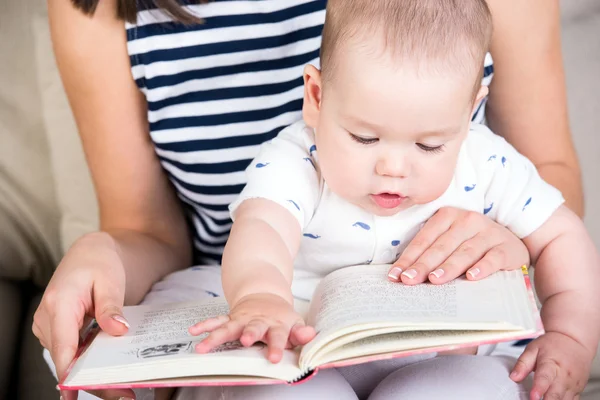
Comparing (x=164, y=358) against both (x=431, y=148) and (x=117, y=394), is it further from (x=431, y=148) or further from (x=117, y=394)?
(x=431, y=148)

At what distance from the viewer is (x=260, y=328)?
2.44ft

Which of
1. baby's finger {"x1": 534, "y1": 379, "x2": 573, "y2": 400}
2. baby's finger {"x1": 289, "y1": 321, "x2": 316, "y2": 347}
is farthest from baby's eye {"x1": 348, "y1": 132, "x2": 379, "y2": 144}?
baby's finger {"x1": 534, "y1": 379, "x2": 573, "y2": 400}

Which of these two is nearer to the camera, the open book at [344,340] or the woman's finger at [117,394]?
the open book at [344,340]

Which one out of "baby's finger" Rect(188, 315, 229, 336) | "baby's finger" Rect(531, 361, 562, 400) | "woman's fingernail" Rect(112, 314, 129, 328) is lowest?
"baby's finger" Rect(531, 361, 562, 400)

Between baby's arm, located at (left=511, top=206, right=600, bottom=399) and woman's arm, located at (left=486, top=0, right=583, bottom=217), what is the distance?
0.62ft

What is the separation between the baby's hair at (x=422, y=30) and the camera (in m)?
0.85

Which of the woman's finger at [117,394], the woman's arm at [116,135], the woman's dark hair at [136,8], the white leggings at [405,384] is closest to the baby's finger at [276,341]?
the white leggings at [405,384]

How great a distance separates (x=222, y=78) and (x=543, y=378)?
0.66 metres

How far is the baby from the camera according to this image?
2.78 feet

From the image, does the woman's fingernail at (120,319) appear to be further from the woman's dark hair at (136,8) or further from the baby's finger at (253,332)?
the woman's dark hair at (136,8)

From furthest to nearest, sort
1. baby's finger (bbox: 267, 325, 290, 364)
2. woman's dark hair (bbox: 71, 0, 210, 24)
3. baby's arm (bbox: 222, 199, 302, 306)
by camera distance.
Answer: woman's dark hair (bbox: 71, 0, 210, 24), baby's arm (bbox: 222, 199, 302, 306), baby's finger (bbox: 267, 325, 290, 364)

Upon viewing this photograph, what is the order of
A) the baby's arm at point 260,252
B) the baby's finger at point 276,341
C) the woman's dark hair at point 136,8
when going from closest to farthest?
the baby's finger at point 276,341, the baby's arm at point 260,252, the woman's dark hair at point 136,8

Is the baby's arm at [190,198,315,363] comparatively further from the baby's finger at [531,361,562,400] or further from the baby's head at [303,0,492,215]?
the baby's finger at [531,361,562,400]

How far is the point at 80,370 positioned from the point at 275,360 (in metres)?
0.20
